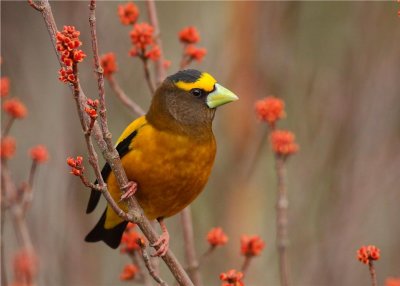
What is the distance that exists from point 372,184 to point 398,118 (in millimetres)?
867

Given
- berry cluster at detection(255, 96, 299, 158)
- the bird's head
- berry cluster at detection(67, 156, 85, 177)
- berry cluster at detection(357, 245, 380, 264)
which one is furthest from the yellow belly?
berry cluster at detection(357, 245, 380, 264)

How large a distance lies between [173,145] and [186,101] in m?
0.31

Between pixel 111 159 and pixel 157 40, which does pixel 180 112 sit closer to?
pixel 157 40

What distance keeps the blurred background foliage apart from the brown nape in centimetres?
127

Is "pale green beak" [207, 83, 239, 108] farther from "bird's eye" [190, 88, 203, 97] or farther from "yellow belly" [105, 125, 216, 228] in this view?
"yellow belly" [105, 125, 216, 228]

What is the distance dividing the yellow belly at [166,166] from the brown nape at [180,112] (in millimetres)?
59

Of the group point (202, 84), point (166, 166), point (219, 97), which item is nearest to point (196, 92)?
point (202, 84)

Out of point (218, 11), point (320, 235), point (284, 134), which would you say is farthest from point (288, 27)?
point (284, 134)

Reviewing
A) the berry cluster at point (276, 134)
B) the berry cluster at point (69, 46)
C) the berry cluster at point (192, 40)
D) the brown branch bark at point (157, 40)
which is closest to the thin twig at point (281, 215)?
the berry cluster at point (276, 134)

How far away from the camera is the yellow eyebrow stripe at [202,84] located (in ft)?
14.0

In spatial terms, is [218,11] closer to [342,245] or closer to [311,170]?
[311,170]

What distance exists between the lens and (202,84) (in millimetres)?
4277

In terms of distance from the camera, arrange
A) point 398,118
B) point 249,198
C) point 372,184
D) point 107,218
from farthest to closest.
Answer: point 249,198
point 398,118
point 372,184
point 107,218

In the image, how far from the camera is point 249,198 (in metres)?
6.71
